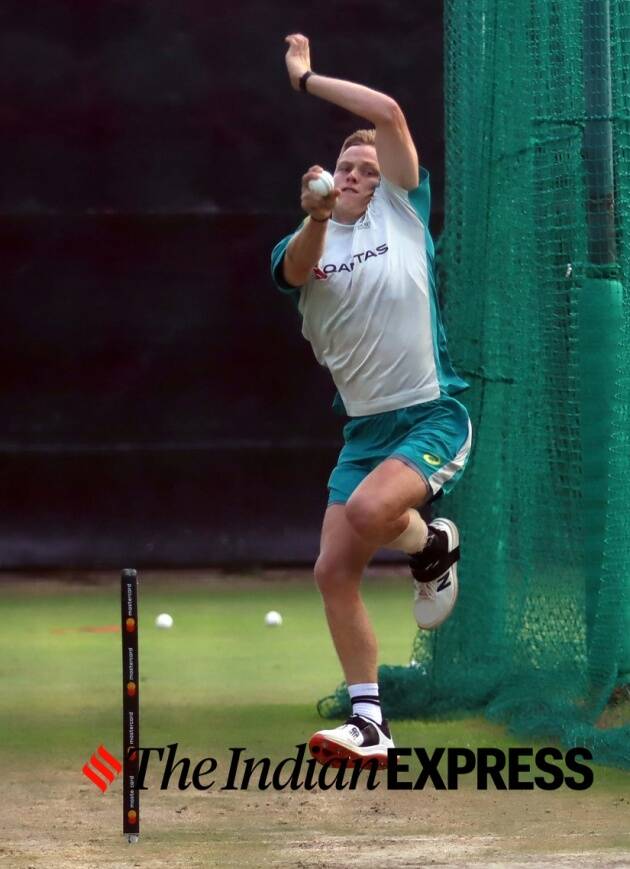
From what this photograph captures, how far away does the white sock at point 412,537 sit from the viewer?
606 centimetres

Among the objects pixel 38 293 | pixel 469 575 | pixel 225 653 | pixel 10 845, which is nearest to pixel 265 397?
pixel 38 293

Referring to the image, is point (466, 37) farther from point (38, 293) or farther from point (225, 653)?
point (38, 293)

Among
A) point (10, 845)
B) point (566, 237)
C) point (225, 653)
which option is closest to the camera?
point (10, 845)

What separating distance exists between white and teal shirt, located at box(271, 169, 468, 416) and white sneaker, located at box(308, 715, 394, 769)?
1102 mm

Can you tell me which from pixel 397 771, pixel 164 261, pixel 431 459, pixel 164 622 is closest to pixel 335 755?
pixel 397 771

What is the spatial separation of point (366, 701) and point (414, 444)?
34.8 inches

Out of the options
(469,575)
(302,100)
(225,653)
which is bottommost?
(225,653)

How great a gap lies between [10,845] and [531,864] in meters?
1.45

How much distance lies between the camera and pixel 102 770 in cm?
581

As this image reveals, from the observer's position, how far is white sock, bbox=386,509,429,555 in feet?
19.9

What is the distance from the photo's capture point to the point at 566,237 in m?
6.68

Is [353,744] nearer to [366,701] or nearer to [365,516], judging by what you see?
[366,701]

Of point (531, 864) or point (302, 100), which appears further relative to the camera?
point (302, 100)

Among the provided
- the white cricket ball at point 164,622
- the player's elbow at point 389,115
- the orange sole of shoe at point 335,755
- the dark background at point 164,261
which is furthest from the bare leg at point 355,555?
the dark background at point 164,261
